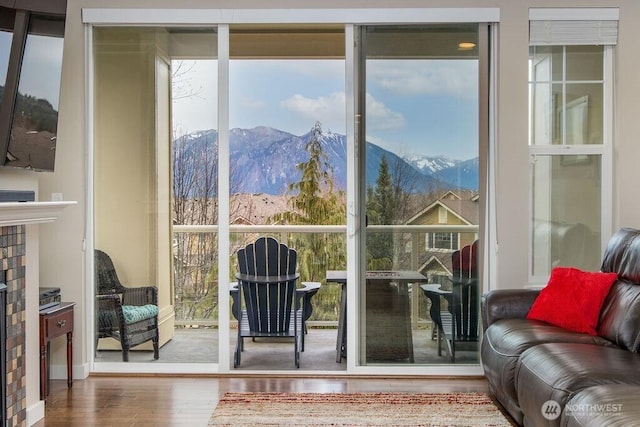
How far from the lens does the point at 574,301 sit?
11.8 feet

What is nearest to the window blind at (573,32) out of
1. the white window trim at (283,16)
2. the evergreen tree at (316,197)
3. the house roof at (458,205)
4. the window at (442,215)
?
the white window trim at (283,16)

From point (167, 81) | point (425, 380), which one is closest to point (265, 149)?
point (167, 81)

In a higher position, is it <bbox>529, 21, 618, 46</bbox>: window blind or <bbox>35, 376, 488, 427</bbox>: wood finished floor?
<bbox>529, 21, 618, 46</bbox>: window blind

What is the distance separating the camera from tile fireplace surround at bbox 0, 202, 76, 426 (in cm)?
318

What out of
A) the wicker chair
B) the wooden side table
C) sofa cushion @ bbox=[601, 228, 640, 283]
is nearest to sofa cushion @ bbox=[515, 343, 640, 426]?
sofa cushion @ bbox=[601, 228, 640, 283]

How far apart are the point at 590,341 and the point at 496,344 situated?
48cm

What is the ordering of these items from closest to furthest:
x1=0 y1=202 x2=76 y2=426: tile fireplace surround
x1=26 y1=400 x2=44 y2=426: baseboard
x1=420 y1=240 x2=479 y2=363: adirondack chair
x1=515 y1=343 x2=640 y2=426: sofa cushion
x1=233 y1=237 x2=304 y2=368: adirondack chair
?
x1=515 y1=343 x2=640 y2=426: sofa cushion, x1=0 y1=202 x2=76 y2=426: tile fireplace surround, x1=26 y1=400 x2=44 y2=426: baseboard, x1=420 y1=240 x2=479 y2=363: adirondack chair, x1=233 y1=237 x2=304 y2=368: adirondack chair

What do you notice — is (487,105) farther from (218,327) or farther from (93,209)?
(93,209)

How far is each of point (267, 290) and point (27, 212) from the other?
1.97m

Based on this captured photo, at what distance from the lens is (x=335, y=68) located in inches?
263

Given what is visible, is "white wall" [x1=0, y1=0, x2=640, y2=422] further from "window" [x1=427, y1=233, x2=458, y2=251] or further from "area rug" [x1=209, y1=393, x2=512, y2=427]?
"area rug" [x1=209, y1=393, x2=512, y2=427]

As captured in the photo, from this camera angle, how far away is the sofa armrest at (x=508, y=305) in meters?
3.82

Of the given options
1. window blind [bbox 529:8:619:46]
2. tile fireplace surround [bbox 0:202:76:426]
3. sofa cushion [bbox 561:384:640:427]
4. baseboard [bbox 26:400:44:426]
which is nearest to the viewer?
sofa cushion [bbox 561:384:640:427]

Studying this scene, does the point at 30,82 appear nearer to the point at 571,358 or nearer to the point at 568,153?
the point at 571,358
